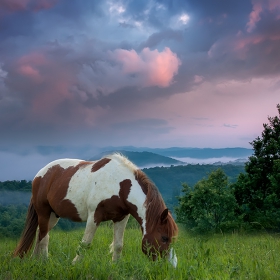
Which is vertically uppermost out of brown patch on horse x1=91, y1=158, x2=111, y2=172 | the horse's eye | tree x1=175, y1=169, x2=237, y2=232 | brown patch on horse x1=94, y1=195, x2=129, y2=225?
brown patch on horse x1=91, y1=158, x2=111, y2=172

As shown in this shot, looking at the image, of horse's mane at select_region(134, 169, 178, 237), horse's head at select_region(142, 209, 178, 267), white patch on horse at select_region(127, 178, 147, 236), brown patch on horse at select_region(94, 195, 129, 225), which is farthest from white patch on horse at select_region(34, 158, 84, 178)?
horse's head at select_region(142, 209, 178, 267)

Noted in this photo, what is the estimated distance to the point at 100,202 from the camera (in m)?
6.47

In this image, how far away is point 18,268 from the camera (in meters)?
5.37

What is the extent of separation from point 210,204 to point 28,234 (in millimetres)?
10339

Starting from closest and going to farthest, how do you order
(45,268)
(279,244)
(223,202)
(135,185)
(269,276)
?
(269,276) < (45,268) < (135,185) < (279,244) < (223,202)

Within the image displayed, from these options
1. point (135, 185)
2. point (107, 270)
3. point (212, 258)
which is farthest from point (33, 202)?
point (212, 258)

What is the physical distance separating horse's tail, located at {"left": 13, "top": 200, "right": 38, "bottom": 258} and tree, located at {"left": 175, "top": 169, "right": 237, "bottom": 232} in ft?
29.6

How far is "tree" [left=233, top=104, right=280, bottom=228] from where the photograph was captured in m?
17.1

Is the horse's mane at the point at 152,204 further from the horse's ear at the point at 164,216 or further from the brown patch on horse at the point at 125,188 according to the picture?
the brown patch on horse at the point at 125,188

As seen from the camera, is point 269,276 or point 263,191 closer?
point 269,276

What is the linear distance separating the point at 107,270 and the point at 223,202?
40.5 feet

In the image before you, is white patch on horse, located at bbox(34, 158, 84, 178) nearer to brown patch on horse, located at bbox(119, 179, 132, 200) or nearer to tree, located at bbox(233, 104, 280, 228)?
brown patch on horse, located at bbox(119, 179, 132, 200)

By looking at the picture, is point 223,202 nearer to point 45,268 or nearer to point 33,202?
point 33,202

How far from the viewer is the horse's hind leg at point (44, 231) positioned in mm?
7562
